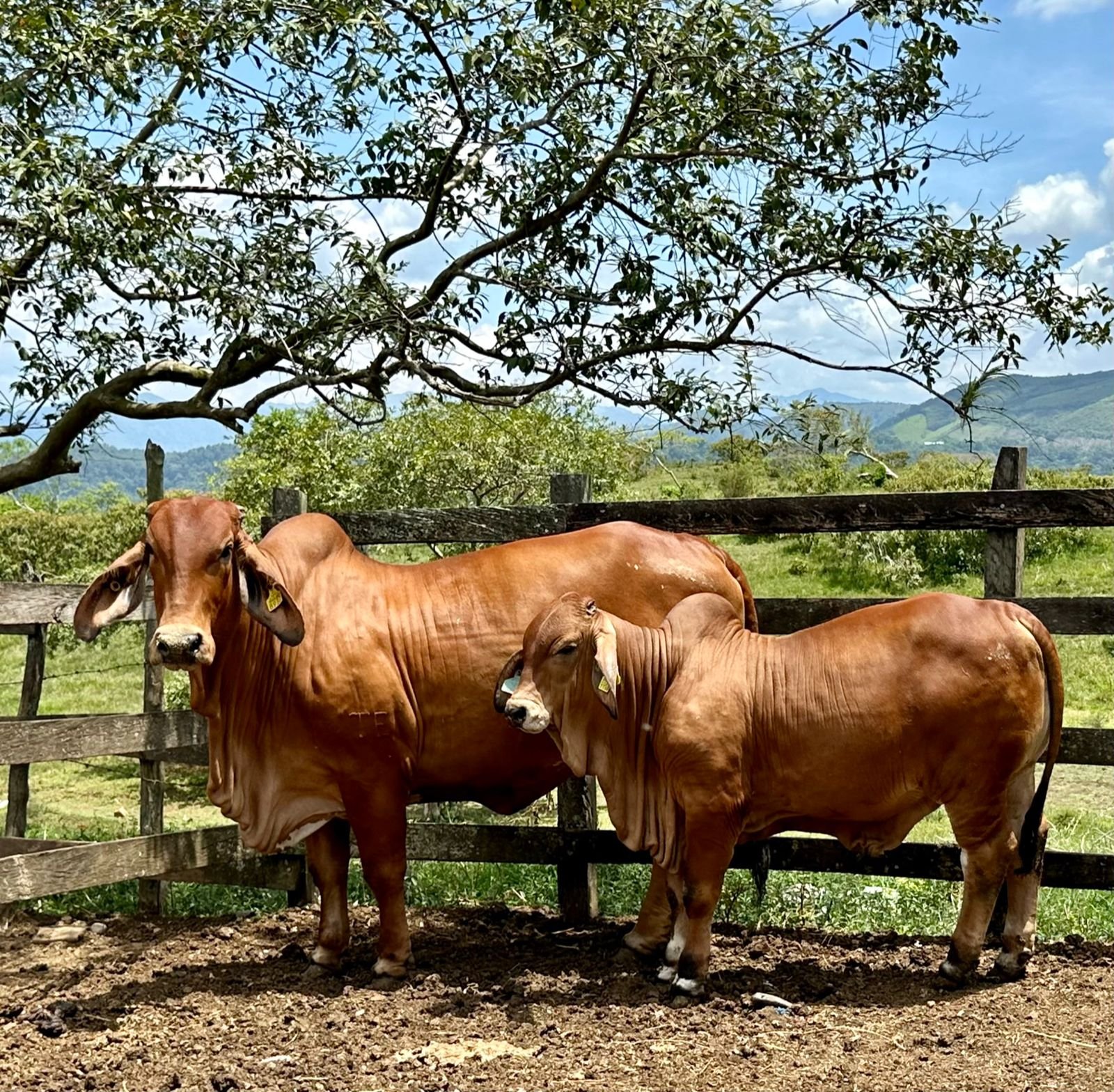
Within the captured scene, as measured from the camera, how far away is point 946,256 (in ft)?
24.1

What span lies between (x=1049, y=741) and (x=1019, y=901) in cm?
66

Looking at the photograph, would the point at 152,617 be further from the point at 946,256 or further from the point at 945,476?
the point at 945,476

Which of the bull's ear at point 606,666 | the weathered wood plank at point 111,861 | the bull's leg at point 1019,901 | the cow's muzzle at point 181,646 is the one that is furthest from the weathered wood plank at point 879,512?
the weathered wood plank at point 111,861

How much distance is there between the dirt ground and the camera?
458 cm

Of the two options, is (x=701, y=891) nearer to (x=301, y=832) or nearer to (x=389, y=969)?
(x=389, y=969)

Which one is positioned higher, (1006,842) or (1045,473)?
(1045,473)

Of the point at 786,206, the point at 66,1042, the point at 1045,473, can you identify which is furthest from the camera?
the point at 1045,473

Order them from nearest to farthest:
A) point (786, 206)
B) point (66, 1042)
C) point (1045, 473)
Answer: point (66, 1042) < point (786, 206) < point (1045, 473)

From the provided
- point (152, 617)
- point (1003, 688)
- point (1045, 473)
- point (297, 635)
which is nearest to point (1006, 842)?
point (1003, 688)

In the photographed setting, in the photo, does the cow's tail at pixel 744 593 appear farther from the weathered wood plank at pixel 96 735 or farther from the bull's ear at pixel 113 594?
the weathered wood plank at pixel 96 735

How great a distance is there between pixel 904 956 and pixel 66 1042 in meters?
3.46

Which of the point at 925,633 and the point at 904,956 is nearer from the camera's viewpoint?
the point at 925,633

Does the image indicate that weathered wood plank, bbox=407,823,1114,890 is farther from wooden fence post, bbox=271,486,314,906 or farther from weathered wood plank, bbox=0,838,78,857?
weathered wood plank, bbox=0,838,78,857

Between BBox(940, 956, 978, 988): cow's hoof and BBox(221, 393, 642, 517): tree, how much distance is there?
21.7ft
